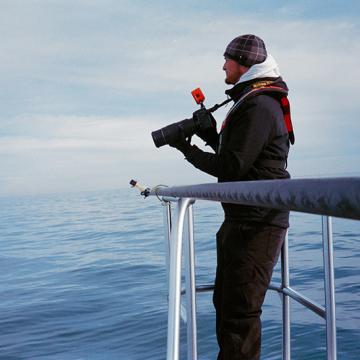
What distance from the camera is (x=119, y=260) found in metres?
10.5

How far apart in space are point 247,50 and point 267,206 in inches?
64.4

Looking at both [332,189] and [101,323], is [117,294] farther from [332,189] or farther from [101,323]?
[332,189]

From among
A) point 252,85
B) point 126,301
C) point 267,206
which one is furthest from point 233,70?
point 126,301

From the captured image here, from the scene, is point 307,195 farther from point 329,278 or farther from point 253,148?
point 253,148

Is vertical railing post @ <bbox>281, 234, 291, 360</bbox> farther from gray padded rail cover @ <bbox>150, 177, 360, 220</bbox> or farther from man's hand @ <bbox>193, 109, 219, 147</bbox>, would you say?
gray padded rail cover @ <bbox>150, 177, 360, 220</bbox>

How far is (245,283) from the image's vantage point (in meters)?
1.93

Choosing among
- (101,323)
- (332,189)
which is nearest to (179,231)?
(332,189)

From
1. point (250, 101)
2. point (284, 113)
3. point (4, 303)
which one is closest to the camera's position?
point (250, 101)

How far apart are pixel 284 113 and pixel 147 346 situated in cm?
343

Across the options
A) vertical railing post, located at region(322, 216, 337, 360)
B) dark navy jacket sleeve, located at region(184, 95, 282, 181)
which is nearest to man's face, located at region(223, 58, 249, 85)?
dark navy jacket sleeve, located at region(184, 95, 282, 181)

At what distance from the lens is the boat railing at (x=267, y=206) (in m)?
0.57

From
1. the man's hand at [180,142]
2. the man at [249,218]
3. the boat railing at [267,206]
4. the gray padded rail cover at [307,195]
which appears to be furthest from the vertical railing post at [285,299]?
the gray padded rail cover at [307,195]

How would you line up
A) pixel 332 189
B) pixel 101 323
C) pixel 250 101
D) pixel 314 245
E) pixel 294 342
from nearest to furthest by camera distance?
pixel 332 189
pixel 250 101
pixel 294 342
pixel 101 323
pixel 314 245

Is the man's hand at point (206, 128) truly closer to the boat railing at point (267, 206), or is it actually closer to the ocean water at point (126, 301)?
the boat railing at point (267, 206)
